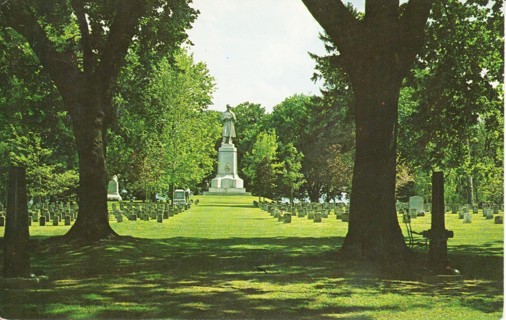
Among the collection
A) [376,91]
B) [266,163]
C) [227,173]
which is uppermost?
[376,91]

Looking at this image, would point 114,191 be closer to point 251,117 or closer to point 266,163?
point 266,163

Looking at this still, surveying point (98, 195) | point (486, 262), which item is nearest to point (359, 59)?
point (486, 262)

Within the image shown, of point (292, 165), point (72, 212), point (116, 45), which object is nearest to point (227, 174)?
point (72, 212)

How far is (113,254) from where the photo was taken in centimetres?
1232

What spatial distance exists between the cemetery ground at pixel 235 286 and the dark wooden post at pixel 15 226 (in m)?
0.26

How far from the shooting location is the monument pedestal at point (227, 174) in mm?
49344

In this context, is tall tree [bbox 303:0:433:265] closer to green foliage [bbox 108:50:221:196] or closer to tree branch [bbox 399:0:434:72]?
tree branch [bbox 399:0:434:72]

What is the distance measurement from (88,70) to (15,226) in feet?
23.9

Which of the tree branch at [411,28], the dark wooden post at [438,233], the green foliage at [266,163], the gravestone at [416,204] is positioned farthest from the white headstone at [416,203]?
the dark wooden post at [438,233]

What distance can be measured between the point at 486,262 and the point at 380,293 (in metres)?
3.83

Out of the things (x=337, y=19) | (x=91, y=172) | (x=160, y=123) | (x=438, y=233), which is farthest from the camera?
(x=160, y=123)

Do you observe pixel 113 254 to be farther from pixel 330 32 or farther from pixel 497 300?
pixel 497 300

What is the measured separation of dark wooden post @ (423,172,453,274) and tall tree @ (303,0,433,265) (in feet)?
4.42

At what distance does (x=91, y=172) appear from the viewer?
1458cm
